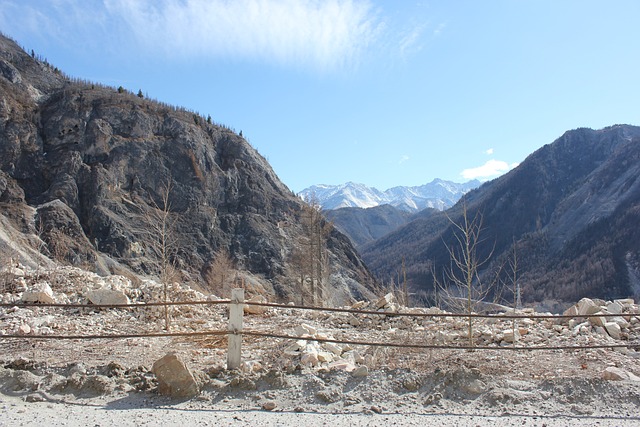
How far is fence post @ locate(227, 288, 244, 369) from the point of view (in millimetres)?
5402

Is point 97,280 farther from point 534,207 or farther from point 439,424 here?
point 534,207

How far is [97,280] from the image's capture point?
50.4 ft

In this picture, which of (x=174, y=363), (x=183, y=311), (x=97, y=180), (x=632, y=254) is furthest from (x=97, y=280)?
(x=632, y=254)

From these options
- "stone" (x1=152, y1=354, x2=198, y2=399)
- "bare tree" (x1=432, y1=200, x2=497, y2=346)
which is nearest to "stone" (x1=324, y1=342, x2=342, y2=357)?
"bare tree" (x1=432, y1=200, x2=497, y2=346)

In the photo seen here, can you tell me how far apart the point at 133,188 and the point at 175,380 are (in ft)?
177

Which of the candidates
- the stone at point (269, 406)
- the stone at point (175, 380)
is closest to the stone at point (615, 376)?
the stone at point (269, 406)

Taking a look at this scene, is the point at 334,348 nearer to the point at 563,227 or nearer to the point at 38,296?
the point at 38,296

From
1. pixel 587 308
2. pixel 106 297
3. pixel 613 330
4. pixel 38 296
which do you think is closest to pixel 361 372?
pixel 613 330

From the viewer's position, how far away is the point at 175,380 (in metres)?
4.91

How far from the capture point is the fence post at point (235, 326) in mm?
5402

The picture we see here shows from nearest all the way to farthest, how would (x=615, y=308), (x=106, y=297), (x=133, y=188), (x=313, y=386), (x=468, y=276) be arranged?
(x=313, y=386) → (x=468, y=276) → (x=106, y=297) → (x=615, y=308) → (x=133, y=188)

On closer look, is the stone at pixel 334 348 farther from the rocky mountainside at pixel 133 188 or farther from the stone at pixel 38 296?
the rocky mountainside at pixel 133 188

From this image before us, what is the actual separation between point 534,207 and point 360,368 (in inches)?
7188

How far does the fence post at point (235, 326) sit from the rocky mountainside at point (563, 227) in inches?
2497
